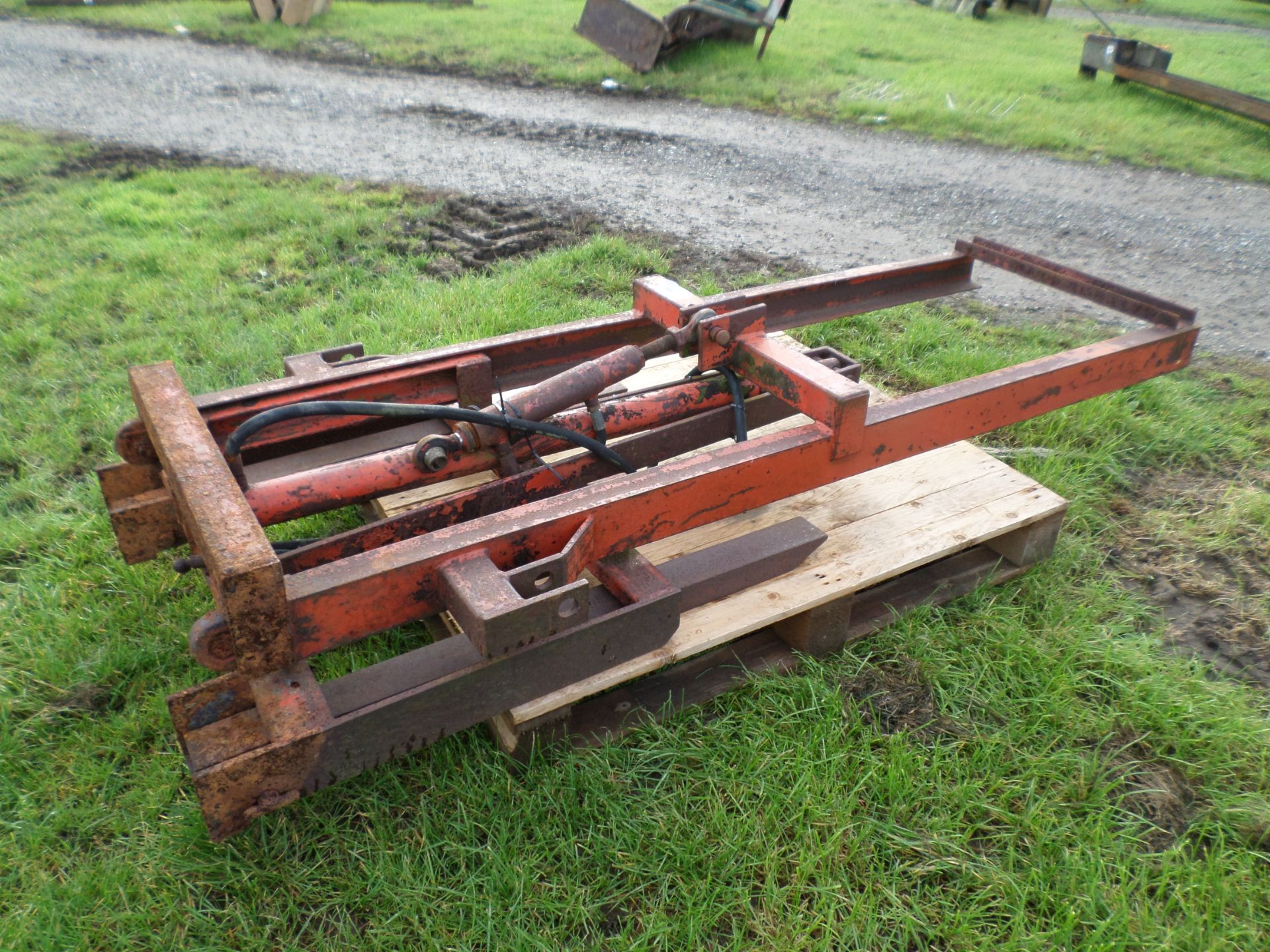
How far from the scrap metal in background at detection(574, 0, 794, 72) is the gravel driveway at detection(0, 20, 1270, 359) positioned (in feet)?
2.52

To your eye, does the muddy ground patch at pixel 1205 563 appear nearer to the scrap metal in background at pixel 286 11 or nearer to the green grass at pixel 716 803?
the green grass at pixel 716 803

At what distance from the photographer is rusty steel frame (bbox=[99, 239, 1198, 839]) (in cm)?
169

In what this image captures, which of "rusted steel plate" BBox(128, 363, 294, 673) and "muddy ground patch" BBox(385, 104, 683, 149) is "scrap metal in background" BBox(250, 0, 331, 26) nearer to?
"muddy ground patch" BBox(385, 104, 683, 149)

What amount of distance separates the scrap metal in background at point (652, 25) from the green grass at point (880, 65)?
197 millimetres

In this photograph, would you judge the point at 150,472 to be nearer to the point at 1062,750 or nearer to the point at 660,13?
the point at 1062,750

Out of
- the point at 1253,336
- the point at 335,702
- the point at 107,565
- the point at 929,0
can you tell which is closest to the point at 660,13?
the point at 929,0

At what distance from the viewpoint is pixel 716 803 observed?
82.9 inches

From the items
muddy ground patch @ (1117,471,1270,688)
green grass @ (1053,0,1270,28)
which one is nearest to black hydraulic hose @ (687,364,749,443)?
muddy ground patch @ (1117,471,1270,688)

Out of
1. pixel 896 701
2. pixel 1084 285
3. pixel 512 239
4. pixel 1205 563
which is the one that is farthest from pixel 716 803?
pixel 512 239

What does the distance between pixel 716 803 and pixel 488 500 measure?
91 centimetres

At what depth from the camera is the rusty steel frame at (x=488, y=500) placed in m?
1.69

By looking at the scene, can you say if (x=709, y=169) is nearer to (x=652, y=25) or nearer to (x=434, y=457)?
(x=652, y=25)

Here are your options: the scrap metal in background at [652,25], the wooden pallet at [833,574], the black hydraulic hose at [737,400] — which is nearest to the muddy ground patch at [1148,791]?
the wooden pallet at [833,574]

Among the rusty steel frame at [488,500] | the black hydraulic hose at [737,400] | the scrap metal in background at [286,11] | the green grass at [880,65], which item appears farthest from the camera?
the scrap metal in background at [286,11]
